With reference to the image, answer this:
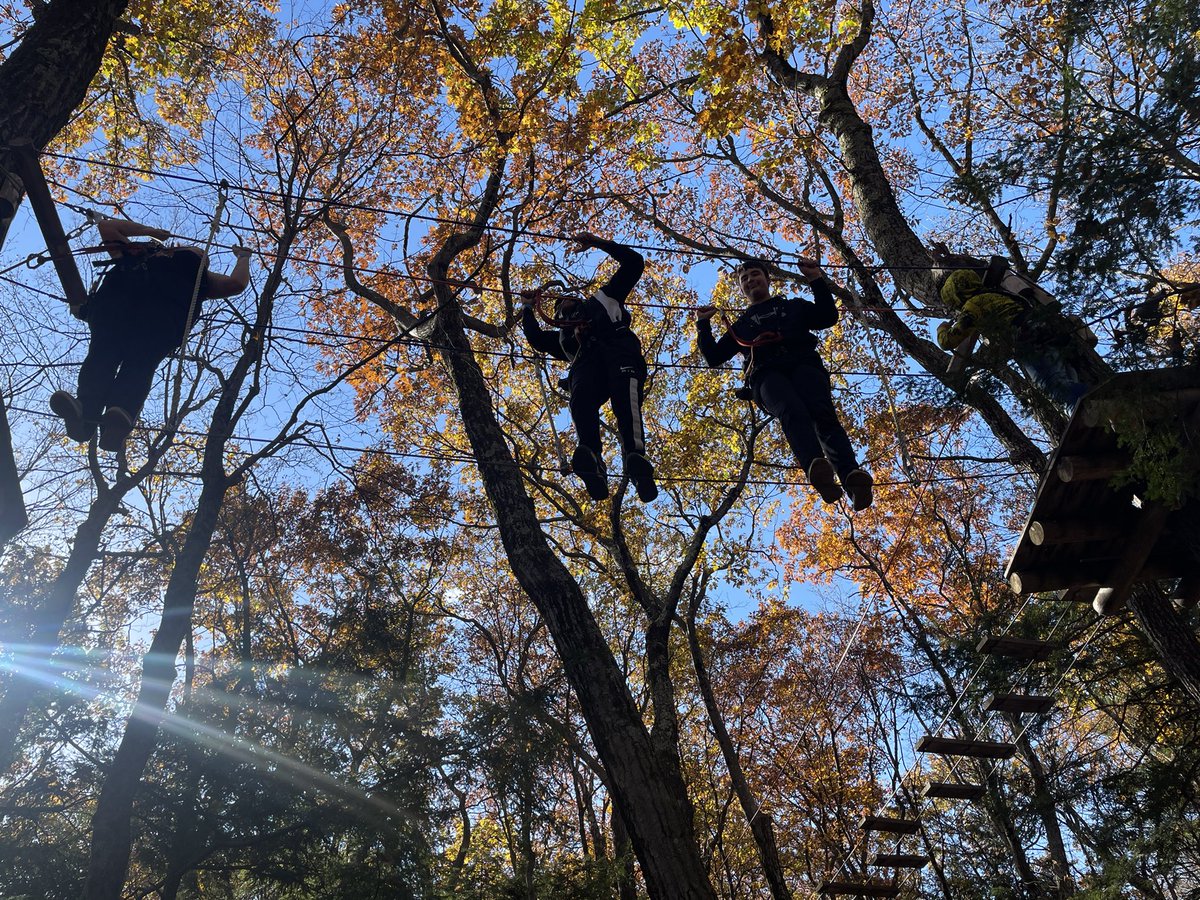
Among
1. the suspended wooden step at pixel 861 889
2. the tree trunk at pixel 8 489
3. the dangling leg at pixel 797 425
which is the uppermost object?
the dangling leg at pixel 797 425

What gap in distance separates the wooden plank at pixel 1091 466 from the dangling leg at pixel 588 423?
273cm

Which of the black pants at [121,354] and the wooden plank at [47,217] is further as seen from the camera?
the black pants at [121,354]

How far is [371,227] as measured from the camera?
12320 mm

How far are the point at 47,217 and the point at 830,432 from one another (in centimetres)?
458

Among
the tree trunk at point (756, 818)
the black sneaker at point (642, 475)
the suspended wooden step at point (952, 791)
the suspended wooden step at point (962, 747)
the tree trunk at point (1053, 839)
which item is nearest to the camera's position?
the black sneaker at point (642, 475)

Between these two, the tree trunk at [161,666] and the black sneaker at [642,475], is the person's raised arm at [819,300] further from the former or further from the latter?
the tree trunk at [161,666]

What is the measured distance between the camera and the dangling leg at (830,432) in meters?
4.96

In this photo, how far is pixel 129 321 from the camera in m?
5.37

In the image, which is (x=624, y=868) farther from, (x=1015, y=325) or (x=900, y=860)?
(x=1015, y=325)

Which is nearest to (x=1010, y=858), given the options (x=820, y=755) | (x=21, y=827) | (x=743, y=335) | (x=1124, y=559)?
(x=820, y=755)

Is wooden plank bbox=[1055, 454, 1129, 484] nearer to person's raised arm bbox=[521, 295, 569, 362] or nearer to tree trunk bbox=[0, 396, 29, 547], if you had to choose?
person's raised arm bbox=[521, 295, 569, 362]

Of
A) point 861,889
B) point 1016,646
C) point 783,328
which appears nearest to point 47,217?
point 783,328

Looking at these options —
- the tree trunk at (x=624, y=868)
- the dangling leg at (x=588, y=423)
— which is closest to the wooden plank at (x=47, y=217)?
the dangling leg at (x=588, y=423)

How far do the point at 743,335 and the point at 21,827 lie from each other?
30.6 feet
